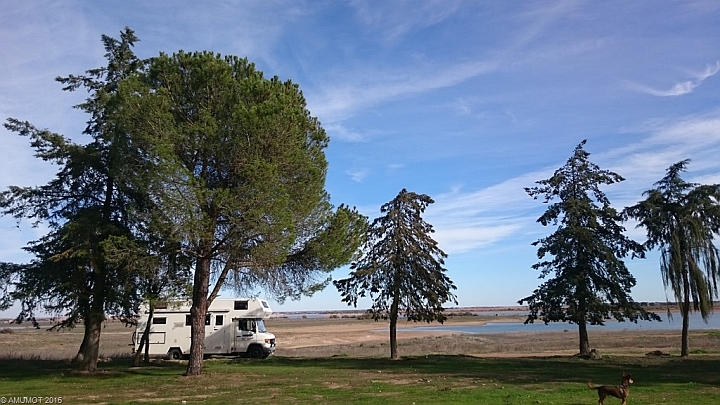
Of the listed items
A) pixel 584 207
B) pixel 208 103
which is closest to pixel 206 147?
pixel 208 103

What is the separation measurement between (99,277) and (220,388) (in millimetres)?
7754

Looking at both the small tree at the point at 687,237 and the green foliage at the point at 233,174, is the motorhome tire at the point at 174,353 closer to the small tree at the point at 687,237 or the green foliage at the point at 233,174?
the green foliage at the point at 233,174

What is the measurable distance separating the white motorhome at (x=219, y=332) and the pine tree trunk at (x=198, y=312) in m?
10.3

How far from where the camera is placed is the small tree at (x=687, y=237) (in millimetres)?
26844

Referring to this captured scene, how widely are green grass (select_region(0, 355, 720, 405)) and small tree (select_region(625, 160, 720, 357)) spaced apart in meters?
3.15

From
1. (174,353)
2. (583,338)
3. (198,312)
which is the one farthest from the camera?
(174,353)

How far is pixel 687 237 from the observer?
27.1m

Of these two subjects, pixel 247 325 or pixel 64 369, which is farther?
pixel 247 325

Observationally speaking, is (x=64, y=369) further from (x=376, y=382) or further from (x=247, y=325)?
(x=376, y=382)

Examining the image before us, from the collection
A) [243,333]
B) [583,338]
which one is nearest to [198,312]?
[243,333]

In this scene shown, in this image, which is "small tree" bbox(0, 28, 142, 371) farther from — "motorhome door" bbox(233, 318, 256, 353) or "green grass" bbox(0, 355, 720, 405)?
"motorhome door" bbox(233, 318, 256, 353)

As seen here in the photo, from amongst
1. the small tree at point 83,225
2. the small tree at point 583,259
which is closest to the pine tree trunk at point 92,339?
the small tree at point 83,225

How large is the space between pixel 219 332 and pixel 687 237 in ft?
82.9

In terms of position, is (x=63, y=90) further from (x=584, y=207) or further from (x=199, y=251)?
(x=584, y=207)
